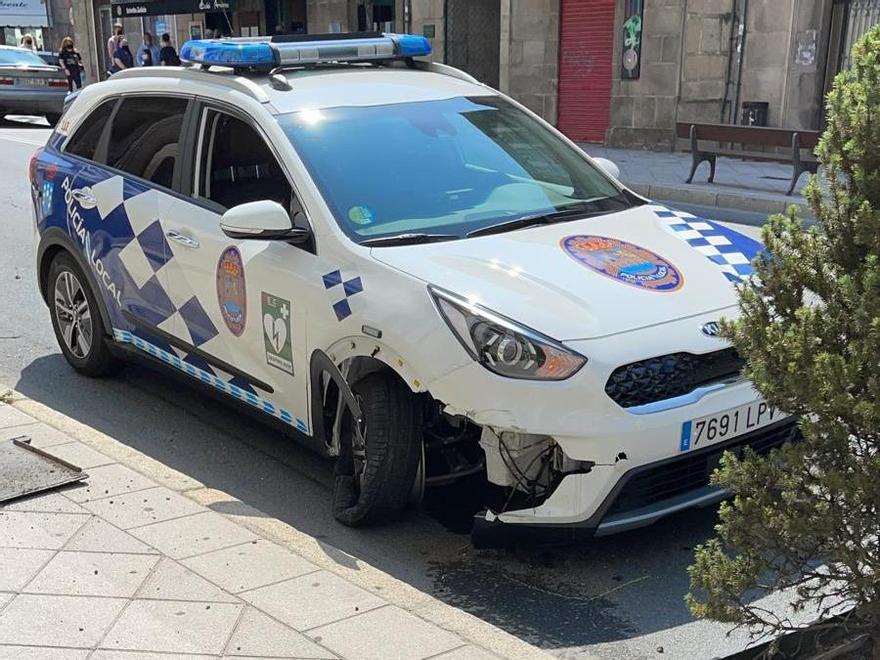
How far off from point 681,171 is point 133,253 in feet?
37.4

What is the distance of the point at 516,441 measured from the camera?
353 cm

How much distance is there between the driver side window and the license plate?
2019 millimetres

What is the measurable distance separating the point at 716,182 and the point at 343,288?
1090 cm

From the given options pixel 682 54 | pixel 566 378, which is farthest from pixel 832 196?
pixel 682 54

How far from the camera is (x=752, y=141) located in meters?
13.0

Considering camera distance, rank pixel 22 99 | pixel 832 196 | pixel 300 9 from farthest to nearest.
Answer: pixel 300 9 < pixel 22 99 < pixel 832 196

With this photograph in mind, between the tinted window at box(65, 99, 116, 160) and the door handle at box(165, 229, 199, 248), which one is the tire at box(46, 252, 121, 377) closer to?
the tinted window at box(65, 99, 116, 160)

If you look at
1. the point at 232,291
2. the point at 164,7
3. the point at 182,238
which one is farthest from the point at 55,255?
the point at 164,7

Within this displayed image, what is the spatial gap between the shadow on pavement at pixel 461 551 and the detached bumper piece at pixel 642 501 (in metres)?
0.20

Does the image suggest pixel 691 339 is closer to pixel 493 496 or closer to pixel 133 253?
pixel 493 496

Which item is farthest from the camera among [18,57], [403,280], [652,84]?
[18,57]

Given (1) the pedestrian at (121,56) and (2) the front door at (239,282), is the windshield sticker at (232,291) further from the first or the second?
(1) the pedestrian at (121,56)

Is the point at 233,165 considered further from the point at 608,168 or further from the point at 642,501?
the point at 642,501

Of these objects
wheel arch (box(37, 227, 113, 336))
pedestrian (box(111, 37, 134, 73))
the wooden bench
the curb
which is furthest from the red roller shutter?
wheel arch (box(37, 227, 113, 336))
